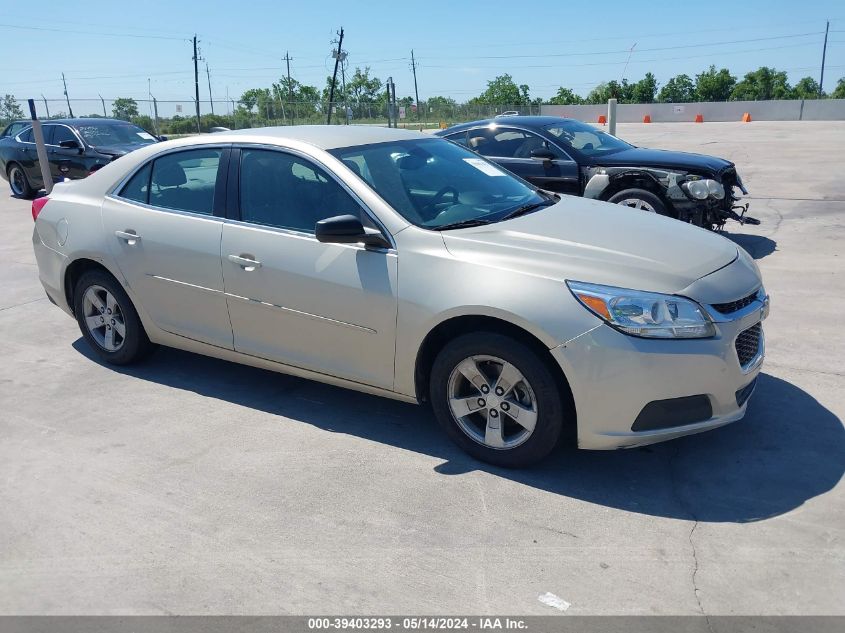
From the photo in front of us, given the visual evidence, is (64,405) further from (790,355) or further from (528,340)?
(790,355)

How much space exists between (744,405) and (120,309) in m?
4.01

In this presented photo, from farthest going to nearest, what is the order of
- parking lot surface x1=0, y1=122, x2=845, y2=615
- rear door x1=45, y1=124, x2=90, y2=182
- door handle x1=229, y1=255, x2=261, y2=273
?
rear door x1=45, y1=124, x2=90, y2=182, door handle x1=229, y1=255, x2=261, y2=273, parking lot surface x1=0, y1=122, x2=845, y2=615

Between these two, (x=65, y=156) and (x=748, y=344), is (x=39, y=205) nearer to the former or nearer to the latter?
(x=748, y=344)

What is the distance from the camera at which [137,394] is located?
5031mm

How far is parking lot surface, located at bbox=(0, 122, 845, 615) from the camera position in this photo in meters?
2.96

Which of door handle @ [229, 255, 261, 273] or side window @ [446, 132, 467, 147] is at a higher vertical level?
side window @ [446, 132, 467, 147]

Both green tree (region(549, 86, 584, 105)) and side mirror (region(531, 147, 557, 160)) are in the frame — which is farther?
green tree (region(549, 86, 584, 105))

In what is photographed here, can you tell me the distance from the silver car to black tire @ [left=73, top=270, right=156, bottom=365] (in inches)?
0.6

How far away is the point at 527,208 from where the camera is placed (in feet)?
15.1

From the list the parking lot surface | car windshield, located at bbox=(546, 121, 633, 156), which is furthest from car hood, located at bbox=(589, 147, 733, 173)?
the parking lot surface

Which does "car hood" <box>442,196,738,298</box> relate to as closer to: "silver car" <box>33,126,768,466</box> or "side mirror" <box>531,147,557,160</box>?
"silver car" <box>33,126,768,466</box>

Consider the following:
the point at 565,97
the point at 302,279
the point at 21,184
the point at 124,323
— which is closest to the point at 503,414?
the point at 302,279

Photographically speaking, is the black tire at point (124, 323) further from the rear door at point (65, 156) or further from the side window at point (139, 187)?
the rear door at point (65, 156)

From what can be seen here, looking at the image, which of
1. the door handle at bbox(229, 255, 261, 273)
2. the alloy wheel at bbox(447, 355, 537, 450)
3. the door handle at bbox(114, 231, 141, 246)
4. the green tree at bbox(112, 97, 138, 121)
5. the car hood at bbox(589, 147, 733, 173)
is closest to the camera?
the alloy wheel at bbox(447, 355, 537, 450)
